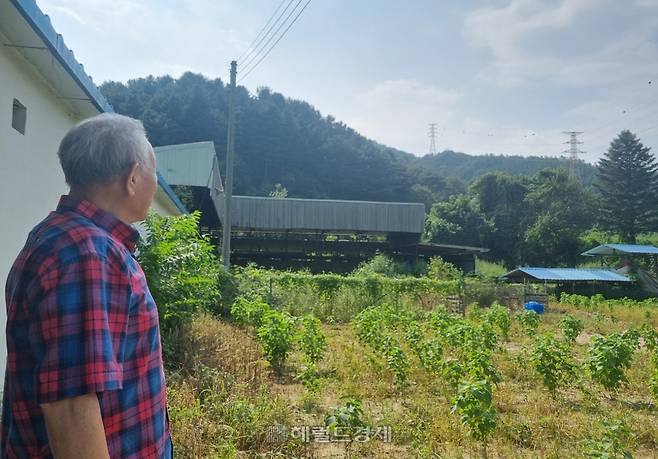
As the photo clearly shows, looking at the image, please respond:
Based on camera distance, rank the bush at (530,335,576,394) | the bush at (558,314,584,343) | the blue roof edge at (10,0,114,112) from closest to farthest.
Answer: the blue roof edge at (10,0,114,112), the bush at (530,335,576,394), the bush at (558,314,584,343)

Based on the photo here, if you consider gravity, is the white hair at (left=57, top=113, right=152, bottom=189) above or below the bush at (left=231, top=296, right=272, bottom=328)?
above

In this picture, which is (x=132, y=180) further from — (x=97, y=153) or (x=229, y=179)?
(x=229, y=179)

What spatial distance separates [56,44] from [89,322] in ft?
10.6

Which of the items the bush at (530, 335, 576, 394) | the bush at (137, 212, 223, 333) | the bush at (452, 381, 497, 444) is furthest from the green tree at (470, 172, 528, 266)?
the bush at (452, 381, 497, 444)

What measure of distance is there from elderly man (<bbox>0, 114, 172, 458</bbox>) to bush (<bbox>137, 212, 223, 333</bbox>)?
495cm

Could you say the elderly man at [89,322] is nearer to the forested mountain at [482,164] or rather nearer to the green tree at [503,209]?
the green tree at [503,209]

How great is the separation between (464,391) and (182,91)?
166 ft

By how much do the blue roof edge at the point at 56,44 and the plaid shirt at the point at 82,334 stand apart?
7.69ft

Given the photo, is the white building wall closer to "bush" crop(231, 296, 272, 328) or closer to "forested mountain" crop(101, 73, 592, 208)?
"bush" crop(231, 296, 272, 328)

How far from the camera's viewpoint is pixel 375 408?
19.2ft

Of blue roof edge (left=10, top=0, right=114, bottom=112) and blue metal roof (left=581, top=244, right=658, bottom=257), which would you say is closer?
blue roof edge (left=10, top=0, right=114, bottom=112)

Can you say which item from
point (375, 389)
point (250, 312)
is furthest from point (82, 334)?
point (250, 312)

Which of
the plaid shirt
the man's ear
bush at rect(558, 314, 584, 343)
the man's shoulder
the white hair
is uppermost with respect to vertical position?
the white hair

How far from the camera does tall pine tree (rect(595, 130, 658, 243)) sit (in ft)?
170
